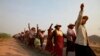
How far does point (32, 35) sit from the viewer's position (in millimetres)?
13977

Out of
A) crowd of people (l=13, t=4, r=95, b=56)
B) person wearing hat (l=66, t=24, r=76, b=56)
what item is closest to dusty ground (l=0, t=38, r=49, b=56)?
crowd of people (l=13, t=4, r=95, b=56)

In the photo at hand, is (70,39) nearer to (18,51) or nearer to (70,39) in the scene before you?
(70,39)

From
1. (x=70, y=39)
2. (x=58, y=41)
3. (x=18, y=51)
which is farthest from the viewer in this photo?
(x=18, y=51)

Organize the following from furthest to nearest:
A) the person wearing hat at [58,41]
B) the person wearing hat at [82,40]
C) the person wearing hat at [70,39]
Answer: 1. the person wearing hat at [70,39]
2. the person wearing hat at [58,41]
3. the person wearing hat at [82,40]

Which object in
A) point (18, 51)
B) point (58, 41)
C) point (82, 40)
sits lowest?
point (18, 51)

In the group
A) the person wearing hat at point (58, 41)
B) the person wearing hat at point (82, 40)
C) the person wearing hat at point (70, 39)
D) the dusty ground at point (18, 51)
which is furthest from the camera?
the dusty ground at point (18, 51)

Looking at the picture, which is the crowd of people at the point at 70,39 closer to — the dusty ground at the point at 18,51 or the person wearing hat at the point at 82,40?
the person wearing hat at the point at 82,40

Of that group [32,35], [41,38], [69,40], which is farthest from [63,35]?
[32,35]

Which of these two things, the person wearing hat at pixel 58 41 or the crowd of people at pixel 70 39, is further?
the person wearing hat at pixel 58 41

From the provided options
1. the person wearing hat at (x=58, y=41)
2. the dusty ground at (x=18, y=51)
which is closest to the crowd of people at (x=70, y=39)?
the person wearing hat at (x=58, y=41)

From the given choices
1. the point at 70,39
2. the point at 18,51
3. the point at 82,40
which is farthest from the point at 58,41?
the point at 18,51

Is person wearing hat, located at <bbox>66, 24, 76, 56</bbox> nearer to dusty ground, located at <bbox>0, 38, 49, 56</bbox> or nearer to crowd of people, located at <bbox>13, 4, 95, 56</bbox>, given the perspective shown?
crowd of people, located at <bbox>13, 4, 95, 56</bbox>

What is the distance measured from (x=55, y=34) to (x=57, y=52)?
524mm

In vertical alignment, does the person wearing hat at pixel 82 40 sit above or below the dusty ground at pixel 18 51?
above
